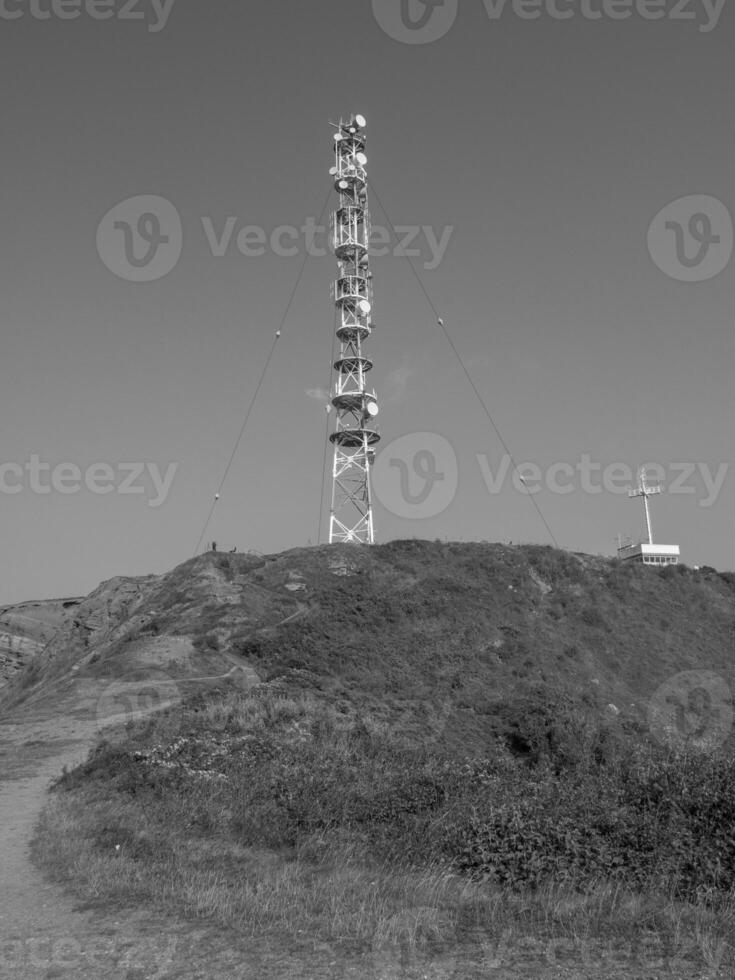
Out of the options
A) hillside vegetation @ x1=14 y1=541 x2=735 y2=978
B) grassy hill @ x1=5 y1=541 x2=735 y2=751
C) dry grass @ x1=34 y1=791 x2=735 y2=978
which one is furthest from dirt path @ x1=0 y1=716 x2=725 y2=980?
grassy hill @ x1=5 y1=541 x2=735 y2=751

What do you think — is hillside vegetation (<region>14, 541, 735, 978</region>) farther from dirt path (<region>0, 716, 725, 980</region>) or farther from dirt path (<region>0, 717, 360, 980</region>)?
dirt path (<region>0, 717, 360, 980</region>)

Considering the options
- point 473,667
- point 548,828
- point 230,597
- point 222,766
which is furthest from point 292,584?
point 548,828

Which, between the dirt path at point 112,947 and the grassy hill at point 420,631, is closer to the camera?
the dirt path at point 112,947

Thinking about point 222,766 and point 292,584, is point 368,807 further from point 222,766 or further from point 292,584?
point 292,584

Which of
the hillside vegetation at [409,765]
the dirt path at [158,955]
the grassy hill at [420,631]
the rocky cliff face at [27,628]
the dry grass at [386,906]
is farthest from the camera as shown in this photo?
the rocky cliff face at [27,628]

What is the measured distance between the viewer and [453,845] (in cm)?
1117

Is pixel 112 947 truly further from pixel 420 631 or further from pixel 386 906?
pixel 420 631

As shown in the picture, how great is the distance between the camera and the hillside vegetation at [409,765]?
857 cm

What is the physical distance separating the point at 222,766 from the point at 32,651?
1842 inches

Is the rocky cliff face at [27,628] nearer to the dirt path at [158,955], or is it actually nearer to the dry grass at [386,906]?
the dry grass at [386,906]

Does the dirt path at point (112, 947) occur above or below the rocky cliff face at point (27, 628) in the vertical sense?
below

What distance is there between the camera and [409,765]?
17.6m

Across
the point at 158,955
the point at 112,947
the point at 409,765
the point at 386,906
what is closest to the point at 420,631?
the point at 409,765

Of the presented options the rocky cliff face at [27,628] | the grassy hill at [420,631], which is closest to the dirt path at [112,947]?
the grassy hill at [420,631]
